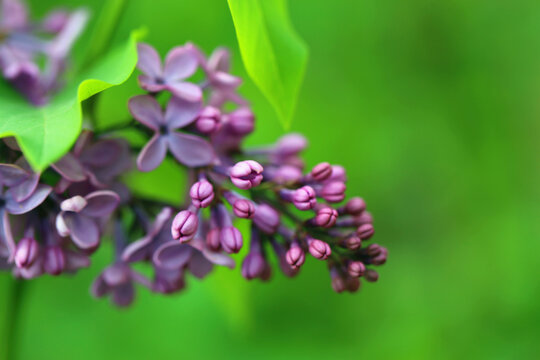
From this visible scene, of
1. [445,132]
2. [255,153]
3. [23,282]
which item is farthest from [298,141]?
[445,132]

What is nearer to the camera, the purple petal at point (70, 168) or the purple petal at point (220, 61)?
the purple petal at point (70, 168)

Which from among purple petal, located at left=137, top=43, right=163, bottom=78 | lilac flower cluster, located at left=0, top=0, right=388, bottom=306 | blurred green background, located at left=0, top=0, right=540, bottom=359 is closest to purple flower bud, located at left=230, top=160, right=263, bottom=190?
lilac flower cluster, located at left=0, top=0, right=388, bottom=306

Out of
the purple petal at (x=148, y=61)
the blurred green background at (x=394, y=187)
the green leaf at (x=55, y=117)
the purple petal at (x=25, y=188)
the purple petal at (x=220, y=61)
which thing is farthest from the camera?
the blurred green background at (x=394, y=187)

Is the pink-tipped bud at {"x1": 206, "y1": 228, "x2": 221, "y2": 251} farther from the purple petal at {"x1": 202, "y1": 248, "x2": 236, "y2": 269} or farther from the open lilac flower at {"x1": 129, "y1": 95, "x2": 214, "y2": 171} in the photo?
the open lilac flower at {"x1": 129, "y1": 95, "x2": 214, "y2": 171}

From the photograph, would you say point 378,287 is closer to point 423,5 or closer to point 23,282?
point 423,5

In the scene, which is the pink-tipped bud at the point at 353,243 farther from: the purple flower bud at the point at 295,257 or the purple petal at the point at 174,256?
the purple petal at the point at 174,256

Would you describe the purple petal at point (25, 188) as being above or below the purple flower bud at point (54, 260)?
above

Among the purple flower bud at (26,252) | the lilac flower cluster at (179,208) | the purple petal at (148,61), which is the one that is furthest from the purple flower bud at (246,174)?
the purple flower bud at (26,252)
